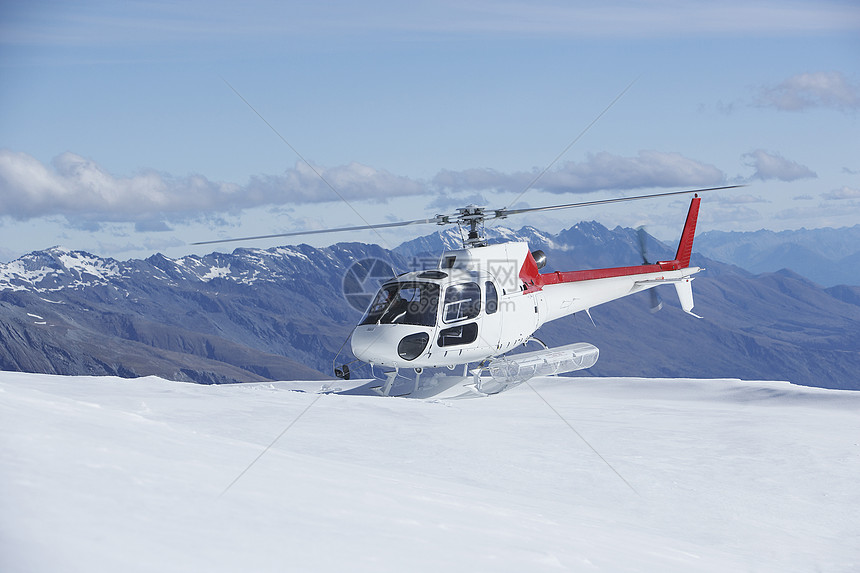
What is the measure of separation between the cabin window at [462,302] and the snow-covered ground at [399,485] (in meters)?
3.69

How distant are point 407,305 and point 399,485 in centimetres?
1087

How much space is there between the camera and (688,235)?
26703 mm

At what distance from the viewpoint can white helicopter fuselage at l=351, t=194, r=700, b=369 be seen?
18.4 metres

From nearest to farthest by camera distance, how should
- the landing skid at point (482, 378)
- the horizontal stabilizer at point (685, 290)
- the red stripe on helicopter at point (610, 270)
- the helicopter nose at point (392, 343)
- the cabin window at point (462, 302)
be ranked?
the helicopter nose at point (392, 343) < the cabin window at point (462, 302) < the landing skid at point (482, 378) < the red stripe on helicopter at point (610, 270) < the horizontal stabilizer at point (685, 290)

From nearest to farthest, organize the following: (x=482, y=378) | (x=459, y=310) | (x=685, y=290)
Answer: (x=459, y=310)
(x=482, y=378)
(x=685, y=290)

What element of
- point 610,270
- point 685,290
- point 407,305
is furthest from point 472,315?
point 685,290

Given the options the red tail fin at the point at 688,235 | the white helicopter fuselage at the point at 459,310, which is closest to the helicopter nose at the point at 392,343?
the white helicopter fuselage at the point at 459,310

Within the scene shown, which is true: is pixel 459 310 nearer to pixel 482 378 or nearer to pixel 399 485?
pixel 482 378

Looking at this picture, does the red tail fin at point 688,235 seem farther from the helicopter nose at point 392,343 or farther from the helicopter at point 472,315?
the helicopter nose at point 392,343

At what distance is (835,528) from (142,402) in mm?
10155

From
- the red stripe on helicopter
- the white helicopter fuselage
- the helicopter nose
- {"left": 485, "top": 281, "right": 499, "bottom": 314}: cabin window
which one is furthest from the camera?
the red stripe on helicopter

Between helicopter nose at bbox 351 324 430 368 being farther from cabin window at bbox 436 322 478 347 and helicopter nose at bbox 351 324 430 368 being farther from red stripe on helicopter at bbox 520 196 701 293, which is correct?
red stripe on helicopter at bbox 520 196 701 293

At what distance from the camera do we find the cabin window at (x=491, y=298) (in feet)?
63.8

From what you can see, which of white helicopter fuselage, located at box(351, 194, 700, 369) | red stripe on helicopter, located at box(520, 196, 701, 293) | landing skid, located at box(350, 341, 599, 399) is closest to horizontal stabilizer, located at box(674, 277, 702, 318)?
red stripe on helicopter, located at box(520, 196, 701, 293)
